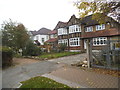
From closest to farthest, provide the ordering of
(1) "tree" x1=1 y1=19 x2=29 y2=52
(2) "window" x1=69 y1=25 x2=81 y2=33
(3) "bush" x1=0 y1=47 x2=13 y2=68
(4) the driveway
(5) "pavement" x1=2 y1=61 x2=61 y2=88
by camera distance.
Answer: (5) "pavement" x1=2 y1=61 x2=61 y2=88
(4) the driveway
(3) "bush" x1=0 y1=47 x2=13 y2=68
(1) "tree" x1=1 y1=19 x2=29 y2=52
(2) "window" x1=69 y1=25 x2=81 y2=33

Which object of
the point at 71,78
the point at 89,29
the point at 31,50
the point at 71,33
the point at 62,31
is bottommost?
the point at 71,78

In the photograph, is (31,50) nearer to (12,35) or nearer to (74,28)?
(12,35)

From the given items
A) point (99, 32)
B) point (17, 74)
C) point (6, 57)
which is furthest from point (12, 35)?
point (99, 32)

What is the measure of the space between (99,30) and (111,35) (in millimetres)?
3235

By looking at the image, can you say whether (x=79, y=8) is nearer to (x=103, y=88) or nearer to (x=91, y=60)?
(x=91, y=60)

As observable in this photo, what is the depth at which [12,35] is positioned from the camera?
52.1 ft

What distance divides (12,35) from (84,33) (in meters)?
15.2

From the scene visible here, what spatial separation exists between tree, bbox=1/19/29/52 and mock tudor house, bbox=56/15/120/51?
10877 mm

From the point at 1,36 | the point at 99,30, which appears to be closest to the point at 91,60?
the point at 99,30

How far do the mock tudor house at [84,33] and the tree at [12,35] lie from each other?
35.7 ft

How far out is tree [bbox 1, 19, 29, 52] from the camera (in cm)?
1542

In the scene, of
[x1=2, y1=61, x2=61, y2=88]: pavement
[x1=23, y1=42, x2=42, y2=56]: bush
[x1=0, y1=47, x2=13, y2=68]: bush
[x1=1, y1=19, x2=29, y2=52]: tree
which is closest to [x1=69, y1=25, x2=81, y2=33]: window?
[x1=23, y1=42, x2=42, y2=56]: bush

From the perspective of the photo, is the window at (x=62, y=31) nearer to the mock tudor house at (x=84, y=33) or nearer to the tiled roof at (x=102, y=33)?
the mock tudor house at (x=84, y=33)

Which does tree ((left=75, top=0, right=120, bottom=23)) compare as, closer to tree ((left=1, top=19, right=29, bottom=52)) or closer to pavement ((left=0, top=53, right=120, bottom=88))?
pavement ((left=0, top=53, right=120, bottom=88))
